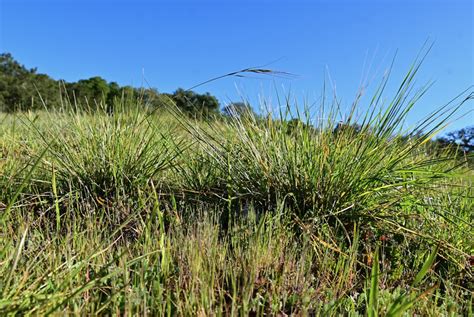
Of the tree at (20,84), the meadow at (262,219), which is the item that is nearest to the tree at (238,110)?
the meadow at (262,219)

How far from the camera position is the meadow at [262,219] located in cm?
128

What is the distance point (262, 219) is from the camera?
1466 millimetres

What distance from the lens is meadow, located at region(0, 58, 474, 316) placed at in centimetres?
128

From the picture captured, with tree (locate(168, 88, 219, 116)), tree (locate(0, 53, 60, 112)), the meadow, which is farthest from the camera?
tree (locate(0, 53, 60, 112))

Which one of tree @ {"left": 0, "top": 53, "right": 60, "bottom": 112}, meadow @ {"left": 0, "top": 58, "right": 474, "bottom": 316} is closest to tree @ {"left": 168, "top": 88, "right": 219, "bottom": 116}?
meadow @ {"left": 0, "top": 58, "right": 474, "bottom": 316}

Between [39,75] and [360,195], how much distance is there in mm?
24728

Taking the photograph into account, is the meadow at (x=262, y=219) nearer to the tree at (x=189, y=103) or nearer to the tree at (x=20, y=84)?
the tree at (x=189, y=103)

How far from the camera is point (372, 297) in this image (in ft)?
2.59

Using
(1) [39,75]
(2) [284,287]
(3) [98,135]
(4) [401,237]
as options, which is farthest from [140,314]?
(1) [39,75]

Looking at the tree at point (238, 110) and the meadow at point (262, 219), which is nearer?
the meadow at point (262, 219)

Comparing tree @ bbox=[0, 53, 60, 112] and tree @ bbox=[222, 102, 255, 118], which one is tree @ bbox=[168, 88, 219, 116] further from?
tree @ bbox=[0, 53, 60, 112]

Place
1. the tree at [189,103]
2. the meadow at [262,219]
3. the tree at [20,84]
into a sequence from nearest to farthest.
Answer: the meadow at [262,219]
the tree at [189,103]
the tree at [20,84]

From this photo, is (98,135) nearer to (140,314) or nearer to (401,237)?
(140,314)

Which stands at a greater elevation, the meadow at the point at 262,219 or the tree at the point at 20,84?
the tree at the point at 20,84
